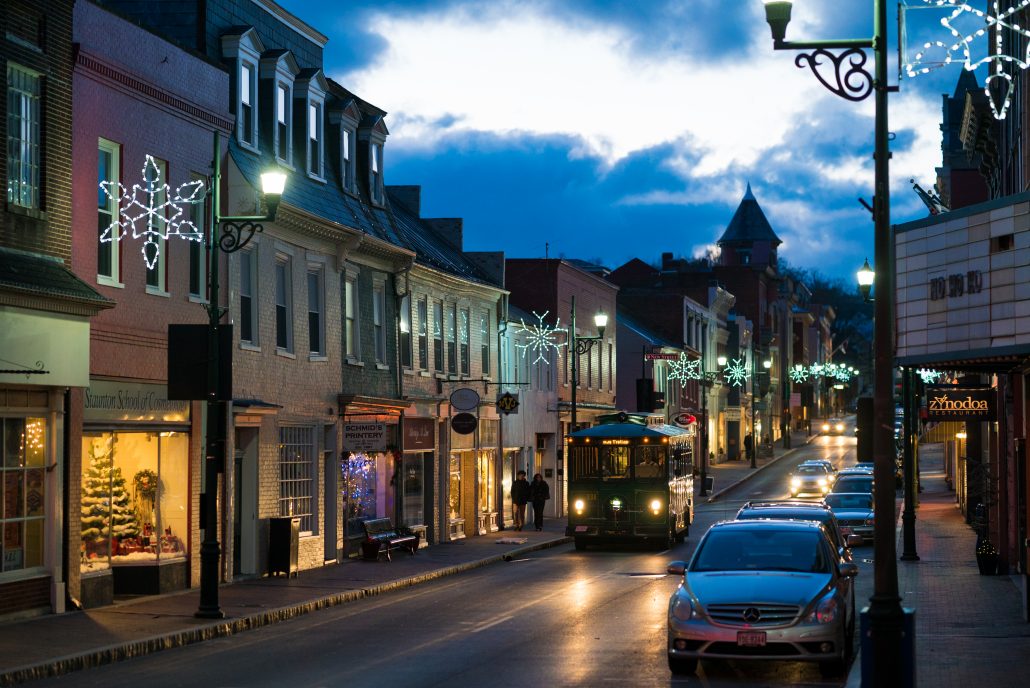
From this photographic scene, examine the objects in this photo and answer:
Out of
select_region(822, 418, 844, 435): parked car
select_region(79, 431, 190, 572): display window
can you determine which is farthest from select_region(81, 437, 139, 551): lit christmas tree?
Answer: select_region(822, 418, 844, 435): parked car

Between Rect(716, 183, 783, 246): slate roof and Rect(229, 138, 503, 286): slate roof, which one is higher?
Rect(716, 183, 783, 246): slate roof

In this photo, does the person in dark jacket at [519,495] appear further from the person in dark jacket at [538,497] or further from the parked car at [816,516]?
the parked car at [816,516]

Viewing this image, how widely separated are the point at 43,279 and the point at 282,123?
40.0ft

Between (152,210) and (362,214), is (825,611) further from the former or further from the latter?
(362,214)

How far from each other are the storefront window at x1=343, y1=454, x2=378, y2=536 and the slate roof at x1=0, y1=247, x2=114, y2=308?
1309 centimetres

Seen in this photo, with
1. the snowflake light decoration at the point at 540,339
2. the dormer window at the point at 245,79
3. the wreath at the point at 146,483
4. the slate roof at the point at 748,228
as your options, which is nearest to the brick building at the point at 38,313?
the wreath at the point at 146,483

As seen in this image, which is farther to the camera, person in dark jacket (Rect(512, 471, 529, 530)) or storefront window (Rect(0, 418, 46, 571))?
person in dark jacket (Rect(512, 471, 529, 530))

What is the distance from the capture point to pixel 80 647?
18.5m

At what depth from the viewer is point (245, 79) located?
102 feet

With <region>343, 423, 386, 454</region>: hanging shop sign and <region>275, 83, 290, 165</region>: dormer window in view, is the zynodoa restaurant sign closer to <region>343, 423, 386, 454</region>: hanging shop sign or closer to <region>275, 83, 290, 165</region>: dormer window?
<region>343, 423, 386, 454</region>: hanging shop sign

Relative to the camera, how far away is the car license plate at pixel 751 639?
16172 millimetres

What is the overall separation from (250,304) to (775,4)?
18.0 metres

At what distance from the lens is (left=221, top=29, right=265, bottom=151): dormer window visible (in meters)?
30.3

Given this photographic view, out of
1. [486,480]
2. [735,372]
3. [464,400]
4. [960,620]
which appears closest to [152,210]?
[960,620]
